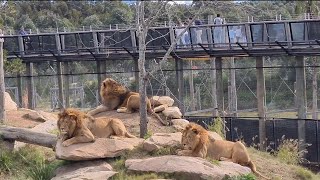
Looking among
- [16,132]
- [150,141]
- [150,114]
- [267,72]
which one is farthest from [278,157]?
[267,72]

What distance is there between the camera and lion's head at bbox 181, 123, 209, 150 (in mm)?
13914

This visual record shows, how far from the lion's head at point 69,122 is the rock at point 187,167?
4.62 ft

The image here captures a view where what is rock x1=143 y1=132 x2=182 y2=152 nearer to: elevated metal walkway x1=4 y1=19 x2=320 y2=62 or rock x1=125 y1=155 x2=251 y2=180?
rock x1=125 y1=155 x2=251 y2=180

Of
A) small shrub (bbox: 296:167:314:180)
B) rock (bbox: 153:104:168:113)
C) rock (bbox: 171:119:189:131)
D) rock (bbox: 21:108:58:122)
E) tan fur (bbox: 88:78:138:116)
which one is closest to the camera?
small shrub (bbox: 296:167:314:180)

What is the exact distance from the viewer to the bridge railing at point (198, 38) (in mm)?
23438

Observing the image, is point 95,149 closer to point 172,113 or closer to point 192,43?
point 172,113

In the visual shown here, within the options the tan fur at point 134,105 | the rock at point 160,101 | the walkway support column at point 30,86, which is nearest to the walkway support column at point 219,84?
the walkway support column at point 30,86

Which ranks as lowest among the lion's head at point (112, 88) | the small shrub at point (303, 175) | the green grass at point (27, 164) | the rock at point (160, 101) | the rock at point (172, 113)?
the small shrub at point (303, 175)

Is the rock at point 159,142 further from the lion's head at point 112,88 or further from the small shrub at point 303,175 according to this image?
the lion's head at point 112,88

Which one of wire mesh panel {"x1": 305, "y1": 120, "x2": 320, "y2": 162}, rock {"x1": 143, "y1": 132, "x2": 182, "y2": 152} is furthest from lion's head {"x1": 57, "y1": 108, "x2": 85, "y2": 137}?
wire mesh panel {"x1": 305, "y1": 120, "x2": 320, "y2": 162}

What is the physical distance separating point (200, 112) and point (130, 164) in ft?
64.4

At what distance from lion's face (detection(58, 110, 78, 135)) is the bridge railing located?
5502 mm

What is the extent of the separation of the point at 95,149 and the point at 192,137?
1.81m

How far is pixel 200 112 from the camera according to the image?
109 feet
